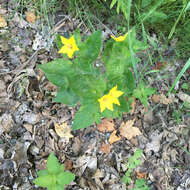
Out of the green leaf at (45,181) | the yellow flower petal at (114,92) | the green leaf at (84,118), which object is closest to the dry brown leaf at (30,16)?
the green leaf at (84,118)

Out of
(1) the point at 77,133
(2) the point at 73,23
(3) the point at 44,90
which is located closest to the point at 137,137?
(1) the point at 77,133

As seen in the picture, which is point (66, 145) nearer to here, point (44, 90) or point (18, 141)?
point (18, 141)

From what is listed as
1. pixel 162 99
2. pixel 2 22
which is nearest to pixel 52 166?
pixel 162 99

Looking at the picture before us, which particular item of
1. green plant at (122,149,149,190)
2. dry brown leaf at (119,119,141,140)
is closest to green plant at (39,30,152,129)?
dry brown leaf at (119,119,141,140)

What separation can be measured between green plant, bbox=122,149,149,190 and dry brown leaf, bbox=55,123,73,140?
0.63m

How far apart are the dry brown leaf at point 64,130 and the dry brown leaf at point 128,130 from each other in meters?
0.53

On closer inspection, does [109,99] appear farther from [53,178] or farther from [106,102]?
[53,178]

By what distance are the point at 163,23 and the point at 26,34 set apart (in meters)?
1.50

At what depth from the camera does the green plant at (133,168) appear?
1978 millimetres

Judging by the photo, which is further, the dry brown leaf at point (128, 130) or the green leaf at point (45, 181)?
the dry brown leaf at point (128, 130)

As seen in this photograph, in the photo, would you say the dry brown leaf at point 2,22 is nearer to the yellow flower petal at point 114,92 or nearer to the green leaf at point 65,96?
the green leaf at point 65,96

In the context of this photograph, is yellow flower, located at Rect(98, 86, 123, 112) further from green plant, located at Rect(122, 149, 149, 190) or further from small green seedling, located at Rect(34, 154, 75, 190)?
green plant, located at Rect(122, 149, 149, 190)

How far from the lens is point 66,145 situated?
1.97 m

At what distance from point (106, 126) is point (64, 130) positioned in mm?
423
